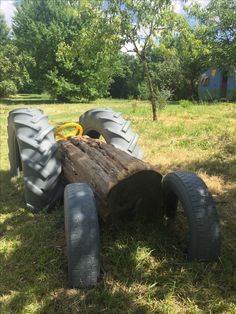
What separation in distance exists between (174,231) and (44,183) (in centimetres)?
149

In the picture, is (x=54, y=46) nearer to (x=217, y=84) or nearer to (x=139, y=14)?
(x=217, y=84)

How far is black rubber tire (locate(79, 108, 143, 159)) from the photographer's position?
4.52 metres

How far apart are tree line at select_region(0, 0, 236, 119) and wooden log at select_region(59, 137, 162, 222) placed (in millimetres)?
6892

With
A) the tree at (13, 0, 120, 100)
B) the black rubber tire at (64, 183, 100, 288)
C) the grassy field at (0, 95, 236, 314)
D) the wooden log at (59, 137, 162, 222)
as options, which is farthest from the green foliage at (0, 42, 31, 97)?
the black rubber tire at (64, 183, 100, 288)

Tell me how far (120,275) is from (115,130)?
7.24 ft

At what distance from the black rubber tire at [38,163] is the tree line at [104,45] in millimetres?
6330

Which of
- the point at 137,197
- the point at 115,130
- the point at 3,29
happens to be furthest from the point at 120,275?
the point at 3,29

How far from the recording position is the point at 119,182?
3.03 m

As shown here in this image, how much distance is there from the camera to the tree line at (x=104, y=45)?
977cm

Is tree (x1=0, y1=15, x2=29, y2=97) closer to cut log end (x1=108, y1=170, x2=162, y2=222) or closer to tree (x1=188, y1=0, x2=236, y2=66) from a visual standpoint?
tree (x1=188, y1=0, x2=236, y2=66)

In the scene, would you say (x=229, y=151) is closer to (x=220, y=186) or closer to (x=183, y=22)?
(x=220, y=186)

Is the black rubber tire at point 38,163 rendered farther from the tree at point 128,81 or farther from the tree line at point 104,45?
the tree at point 128,81

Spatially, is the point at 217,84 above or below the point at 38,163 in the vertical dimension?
below

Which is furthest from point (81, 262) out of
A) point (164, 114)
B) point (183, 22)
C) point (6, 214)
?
point (164, 114)
